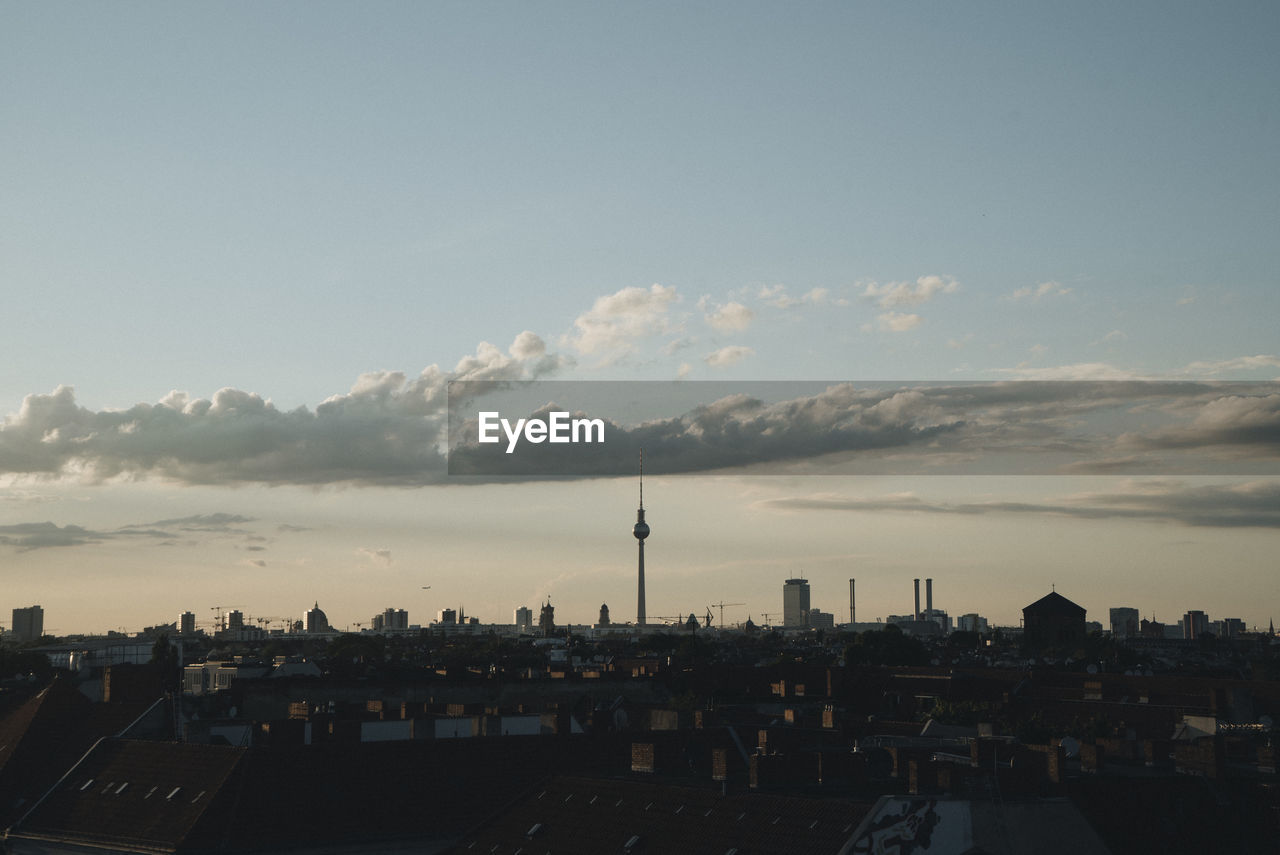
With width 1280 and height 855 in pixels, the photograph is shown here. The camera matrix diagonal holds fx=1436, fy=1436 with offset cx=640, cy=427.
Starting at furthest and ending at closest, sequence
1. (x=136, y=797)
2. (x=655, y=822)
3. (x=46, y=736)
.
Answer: (x=46, y=736) < (x=136, y=797) < (x=655, y=822)

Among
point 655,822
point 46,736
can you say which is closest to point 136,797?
point 46,736

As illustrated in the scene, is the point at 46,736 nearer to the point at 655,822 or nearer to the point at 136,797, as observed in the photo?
the point at 136,797

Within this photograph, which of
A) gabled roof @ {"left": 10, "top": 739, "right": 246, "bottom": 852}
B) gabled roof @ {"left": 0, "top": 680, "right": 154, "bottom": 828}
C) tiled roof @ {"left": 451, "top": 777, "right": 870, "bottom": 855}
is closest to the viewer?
tiled roof @ {"left": 451, "top": 777, "right": 870, "bottom": 855}

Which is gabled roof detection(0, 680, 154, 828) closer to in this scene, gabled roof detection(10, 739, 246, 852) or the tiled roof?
gabled roof detection(10, 739, 246, 852)

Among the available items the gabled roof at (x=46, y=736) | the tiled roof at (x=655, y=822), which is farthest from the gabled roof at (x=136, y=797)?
the tiled roof at (x=655, y=822)

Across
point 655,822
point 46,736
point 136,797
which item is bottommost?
point 136,797

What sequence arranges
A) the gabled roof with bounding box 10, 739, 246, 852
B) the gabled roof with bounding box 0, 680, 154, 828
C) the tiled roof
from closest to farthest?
the tiled roof < the gabled roof with bounding box 10, 739, 246, 852 < the gabled roof with bounding box 0, 680, 154, 828

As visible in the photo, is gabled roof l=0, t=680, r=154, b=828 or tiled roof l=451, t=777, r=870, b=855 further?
gabled roof l=0, t=680, r=154, b=828

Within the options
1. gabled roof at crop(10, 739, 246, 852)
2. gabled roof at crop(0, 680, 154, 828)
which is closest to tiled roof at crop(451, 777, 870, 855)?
gabled roof at crop(10, 739, 246, 852)

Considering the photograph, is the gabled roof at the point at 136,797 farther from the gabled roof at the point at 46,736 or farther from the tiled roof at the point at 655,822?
the tiled roof at the point at 655,822
